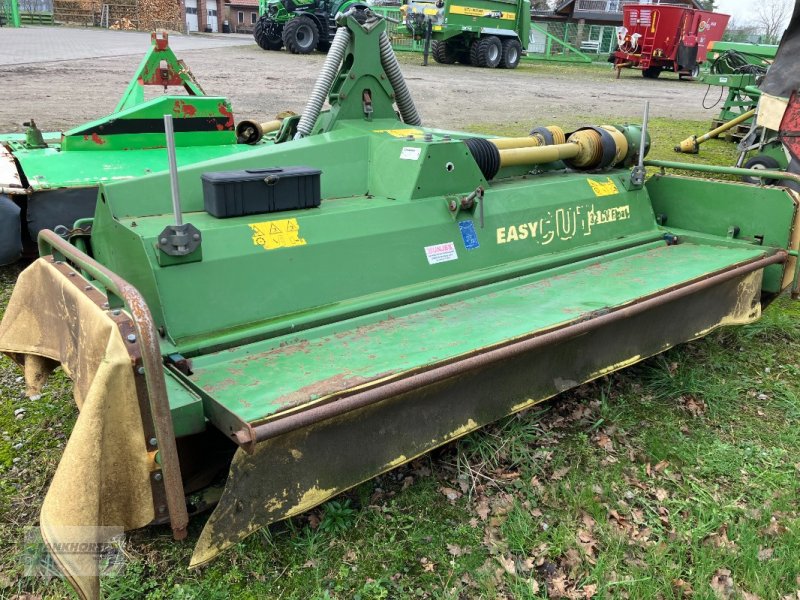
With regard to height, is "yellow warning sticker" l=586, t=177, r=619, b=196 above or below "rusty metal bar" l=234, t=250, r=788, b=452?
above

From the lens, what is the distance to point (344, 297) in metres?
3.29

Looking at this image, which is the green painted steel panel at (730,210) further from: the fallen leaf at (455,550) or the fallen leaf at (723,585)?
the fallen leaf at (455,550)

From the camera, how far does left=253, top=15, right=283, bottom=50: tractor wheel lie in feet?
70.0

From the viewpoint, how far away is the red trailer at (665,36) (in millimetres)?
21344

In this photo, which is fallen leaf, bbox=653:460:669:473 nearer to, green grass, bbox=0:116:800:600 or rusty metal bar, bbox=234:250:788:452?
green grass, bbox=0:116:800:600

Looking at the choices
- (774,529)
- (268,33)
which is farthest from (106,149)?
(268,33)

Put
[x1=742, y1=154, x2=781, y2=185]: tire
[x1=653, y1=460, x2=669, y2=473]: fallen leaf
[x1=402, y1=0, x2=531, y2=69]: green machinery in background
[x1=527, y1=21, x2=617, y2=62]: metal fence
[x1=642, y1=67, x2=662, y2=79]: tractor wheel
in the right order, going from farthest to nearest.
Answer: [x1=527, y1=21, x2=617, y2=62]: metal fence < [x1=642, y1=67, x2=662, y2=79]: tractor wheel < [x1=402, y1=0, x2=531, y2=69]: green machinery in background < [x1=742, y1=154, x2=781, y2=185]: tire < [x1=653, y1=460, x2=669, y2=473]: fallen leaf

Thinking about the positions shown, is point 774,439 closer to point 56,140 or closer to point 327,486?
point 327,486

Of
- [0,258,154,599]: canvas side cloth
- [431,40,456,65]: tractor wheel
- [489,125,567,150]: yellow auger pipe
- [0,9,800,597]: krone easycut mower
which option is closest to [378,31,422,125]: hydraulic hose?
[0,9,800,597]: krone easycut mower

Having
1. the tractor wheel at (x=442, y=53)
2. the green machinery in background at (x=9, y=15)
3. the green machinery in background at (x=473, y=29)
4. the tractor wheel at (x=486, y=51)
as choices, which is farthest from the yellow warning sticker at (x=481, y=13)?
the green machinery in background at (x=9, y=15)

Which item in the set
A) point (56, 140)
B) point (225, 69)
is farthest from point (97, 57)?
point (56, 140)

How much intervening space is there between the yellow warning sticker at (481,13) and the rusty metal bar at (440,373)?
725 inches

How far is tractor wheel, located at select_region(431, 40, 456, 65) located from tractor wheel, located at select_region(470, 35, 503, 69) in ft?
2.35

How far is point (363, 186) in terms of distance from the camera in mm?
3848
